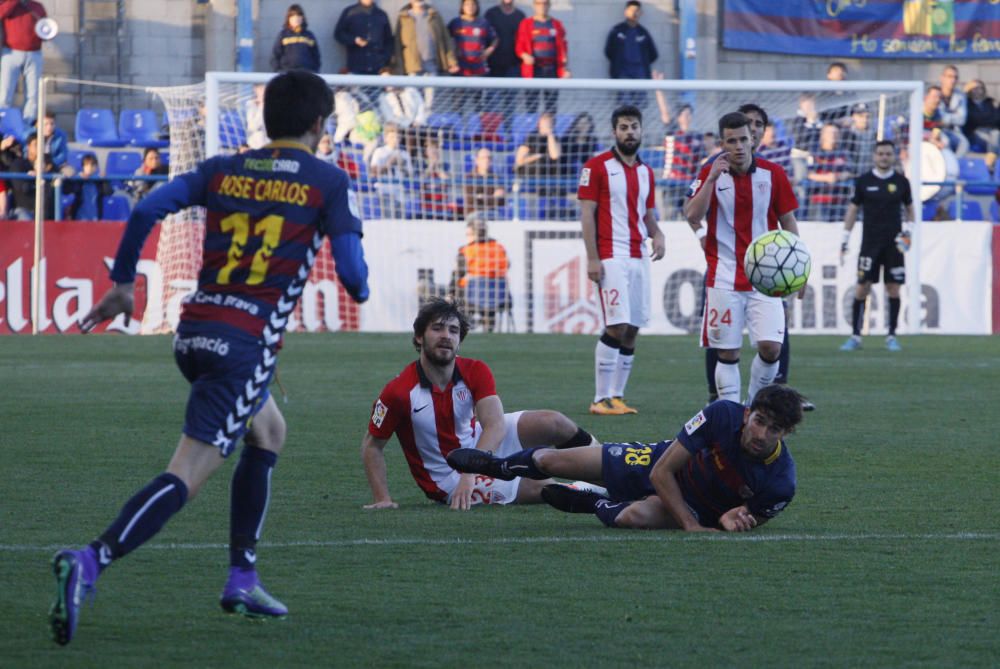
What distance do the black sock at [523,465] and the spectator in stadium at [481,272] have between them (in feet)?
40.4

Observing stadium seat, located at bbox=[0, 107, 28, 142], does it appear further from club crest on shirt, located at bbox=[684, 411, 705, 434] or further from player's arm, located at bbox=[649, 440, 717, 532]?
club crest on shirt, located at bbox=[684, 411, 705, 434]

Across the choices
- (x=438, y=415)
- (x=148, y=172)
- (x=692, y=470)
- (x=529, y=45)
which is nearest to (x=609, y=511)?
(x=692, y=470)

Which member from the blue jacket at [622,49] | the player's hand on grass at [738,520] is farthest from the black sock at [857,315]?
the player's hand on grass at [738,520]

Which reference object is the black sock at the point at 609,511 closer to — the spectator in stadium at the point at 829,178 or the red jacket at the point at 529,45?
the spectator in stadium at the point at 829,178

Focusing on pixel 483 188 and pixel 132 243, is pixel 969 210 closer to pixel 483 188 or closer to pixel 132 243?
pixel 483 188

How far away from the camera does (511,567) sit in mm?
5746

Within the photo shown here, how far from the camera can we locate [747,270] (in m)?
9.85

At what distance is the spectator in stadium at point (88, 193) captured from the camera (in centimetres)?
2066

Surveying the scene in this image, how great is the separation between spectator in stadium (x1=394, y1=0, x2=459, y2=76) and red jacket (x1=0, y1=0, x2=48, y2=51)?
16.1 feet

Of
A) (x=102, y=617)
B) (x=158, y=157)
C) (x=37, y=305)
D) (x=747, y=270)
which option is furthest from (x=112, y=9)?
(x=102, y=617)

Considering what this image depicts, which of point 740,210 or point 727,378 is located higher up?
point 740,210

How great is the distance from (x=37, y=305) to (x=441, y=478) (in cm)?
1329

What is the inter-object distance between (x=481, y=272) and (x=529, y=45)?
4951mm

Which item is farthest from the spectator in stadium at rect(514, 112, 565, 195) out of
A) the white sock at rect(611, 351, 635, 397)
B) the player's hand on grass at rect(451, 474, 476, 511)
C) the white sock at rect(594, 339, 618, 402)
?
the player's hand on grass at rect(451, 474, 476, 511)
